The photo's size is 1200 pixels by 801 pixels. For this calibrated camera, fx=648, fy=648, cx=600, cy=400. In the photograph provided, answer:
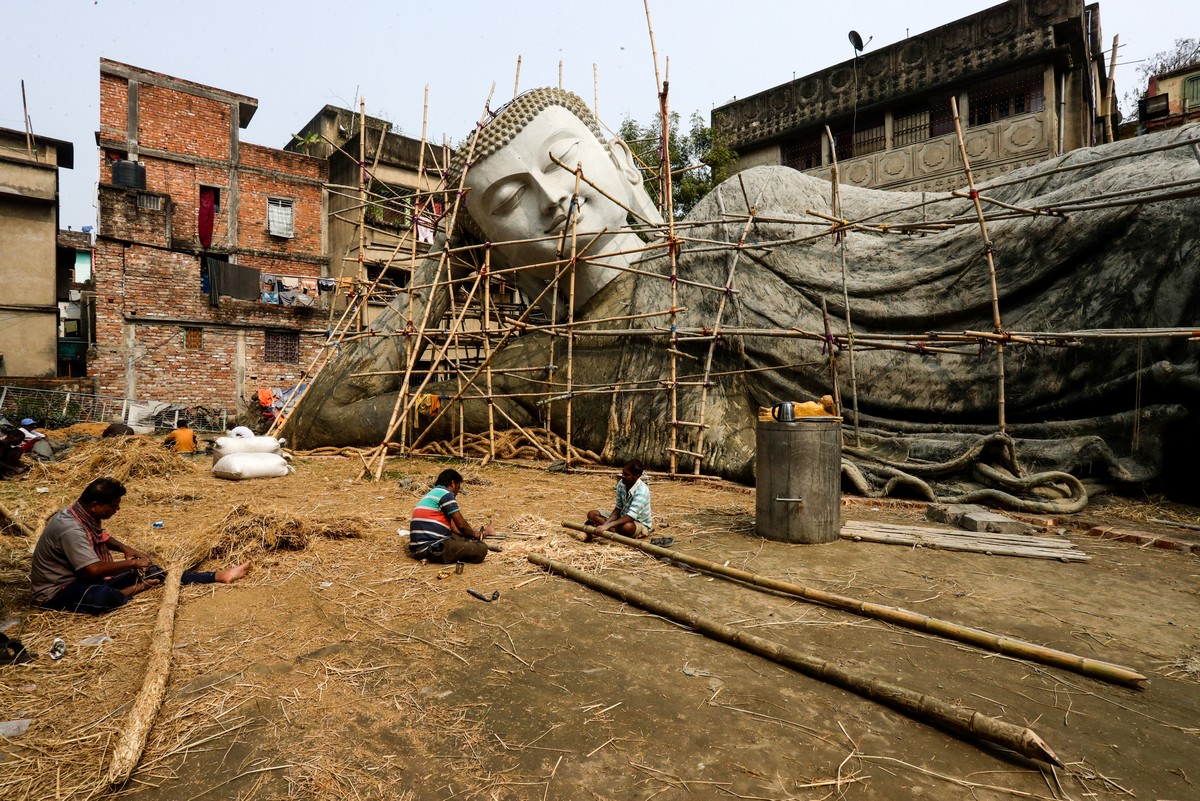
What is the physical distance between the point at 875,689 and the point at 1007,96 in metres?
17.5

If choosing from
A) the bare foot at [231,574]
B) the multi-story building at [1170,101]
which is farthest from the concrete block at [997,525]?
the multi-story building at [1170,101]

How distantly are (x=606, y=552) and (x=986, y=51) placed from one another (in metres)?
16.9

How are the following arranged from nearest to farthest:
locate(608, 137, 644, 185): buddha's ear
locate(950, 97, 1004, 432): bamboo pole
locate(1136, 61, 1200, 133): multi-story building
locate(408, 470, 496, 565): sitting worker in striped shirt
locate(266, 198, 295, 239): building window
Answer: locate(408, 470, 496, 565): sitting worker in striped shirt → locate(950, 97, 1004, 432): bamboo pole → locate(608, 137, 644, 185): buddha's ear → locate(1136, 61, 1200, 133): multi-story building → locate(266, 198, 295, 239): building window

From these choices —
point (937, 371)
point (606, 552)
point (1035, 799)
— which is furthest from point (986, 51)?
point (1035, 799)

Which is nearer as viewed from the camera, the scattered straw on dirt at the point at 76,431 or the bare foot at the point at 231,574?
the bare foot at the point at 231,574

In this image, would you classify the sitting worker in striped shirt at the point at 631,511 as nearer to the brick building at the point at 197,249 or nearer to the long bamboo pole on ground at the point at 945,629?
the long bamboo pole on ground at the point at 945,629

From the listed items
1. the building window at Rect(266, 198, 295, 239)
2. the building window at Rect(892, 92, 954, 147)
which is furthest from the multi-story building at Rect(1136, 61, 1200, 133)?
the building window at Rect(266, 198, 295, 239)

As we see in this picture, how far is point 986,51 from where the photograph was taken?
15.5 metres

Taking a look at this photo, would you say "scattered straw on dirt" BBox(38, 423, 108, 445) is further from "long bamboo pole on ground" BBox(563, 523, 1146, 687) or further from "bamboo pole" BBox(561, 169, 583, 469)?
"long bamboo pole on ground" BBox(563, 523, 1146, 687)

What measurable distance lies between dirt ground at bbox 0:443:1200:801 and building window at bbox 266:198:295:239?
19830 millimetres

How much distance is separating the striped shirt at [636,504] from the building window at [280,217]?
2137cm

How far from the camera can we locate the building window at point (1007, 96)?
14797 mm

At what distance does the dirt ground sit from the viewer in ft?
7.07

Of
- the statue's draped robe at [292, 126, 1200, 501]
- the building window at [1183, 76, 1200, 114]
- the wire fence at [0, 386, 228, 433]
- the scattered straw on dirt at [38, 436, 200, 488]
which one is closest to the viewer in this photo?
the statue's draped robe at [292, 126, 1200, 501]
